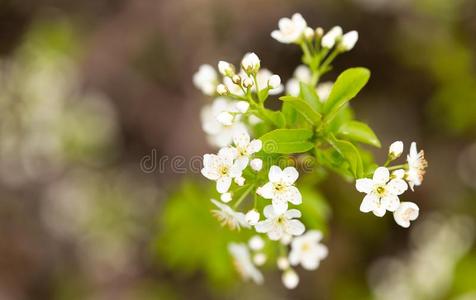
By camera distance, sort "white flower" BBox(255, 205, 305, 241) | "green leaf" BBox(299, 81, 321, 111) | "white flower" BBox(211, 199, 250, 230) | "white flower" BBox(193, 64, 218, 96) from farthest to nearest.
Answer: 1. "white flower" BBox(193, 64, 218, 96)
2. "green leaf" BBox(299, 81, 321, 111)
3. "white flower" BBox(211, 199, 250, 230)
4. "white flower" BBox(255, 205, 305, 241)

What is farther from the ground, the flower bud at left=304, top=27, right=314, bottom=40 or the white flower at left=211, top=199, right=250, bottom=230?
the flower bud at left=304, top=27, right=314, bottom=40

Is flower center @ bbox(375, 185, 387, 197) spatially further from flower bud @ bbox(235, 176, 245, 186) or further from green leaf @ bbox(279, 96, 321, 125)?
flower bud @ bbox(235, 176, 245, 186)

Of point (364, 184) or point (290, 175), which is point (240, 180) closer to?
point (290, 175)

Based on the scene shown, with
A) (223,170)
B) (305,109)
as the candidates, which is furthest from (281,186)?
(305,109)

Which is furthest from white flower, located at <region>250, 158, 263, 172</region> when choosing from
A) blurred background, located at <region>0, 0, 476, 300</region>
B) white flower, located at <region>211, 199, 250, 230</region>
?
blurred background, located at <region>0, 0, 476, 300</region>

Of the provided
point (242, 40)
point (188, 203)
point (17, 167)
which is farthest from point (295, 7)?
point (17, 167)

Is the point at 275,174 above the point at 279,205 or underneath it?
above

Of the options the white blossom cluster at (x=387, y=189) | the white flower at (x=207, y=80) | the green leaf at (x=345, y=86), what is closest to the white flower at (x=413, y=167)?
the white blossom cluster at (x=387, y=189)

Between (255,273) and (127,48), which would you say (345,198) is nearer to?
(255,273)
